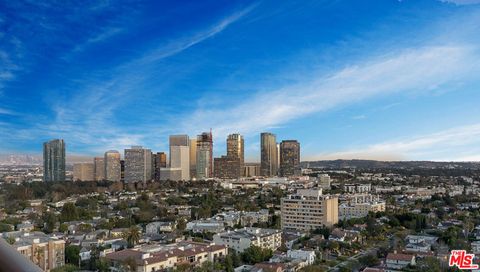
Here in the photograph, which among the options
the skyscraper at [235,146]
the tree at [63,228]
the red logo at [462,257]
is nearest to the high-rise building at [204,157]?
the skyscraper at [235,146]

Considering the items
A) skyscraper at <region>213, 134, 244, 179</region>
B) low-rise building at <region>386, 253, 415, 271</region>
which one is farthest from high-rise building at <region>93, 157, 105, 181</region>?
low-rise building at <region>386, 253, 415, 271</region>

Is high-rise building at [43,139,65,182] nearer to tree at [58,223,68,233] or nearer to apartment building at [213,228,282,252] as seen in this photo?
tree at [58,223,68,233]

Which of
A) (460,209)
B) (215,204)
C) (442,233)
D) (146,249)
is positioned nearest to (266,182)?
(215,204)

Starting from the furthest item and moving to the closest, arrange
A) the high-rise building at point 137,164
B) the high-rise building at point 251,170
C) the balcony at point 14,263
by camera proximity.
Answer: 1. the high-rise building at point 251,170
2. the high-rise building at point 137,164
3. the balcony at point 14,263

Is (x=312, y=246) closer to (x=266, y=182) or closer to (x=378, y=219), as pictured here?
(x=378, y=219)

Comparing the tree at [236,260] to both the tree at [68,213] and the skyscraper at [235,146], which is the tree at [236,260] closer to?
the tree at [68,213]

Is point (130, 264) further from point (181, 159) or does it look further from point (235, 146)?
point (235, 146)
